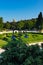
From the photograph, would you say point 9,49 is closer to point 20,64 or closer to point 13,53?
point 13,53

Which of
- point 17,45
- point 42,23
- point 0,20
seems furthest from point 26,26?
point 17,45

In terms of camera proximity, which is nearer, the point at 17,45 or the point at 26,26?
the point at 17,45

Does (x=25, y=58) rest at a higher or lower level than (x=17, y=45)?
lower

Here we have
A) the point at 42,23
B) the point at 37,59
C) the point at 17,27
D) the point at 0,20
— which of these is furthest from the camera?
the point at 17,27

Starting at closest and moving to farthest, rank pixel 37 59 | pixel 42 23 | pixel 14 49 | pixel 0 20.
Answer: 1. pixel 37 59
2. pixel 14 49
3. pixel 0 20
4. pixel 42 23

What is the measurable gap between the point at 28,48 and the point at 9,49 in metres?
0.42

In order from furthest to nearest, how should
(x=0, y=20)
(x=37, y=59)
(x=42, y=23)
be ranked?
(x=42, y=23)
(x=0, y=20)
(x=37, y=59)

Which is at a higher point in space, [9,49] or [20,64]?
[9,49]

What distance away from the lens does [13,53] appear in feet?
13.0

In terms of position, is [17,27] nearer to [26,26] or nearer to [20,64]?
[26,26]

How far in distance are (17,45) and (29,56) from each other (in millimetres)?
391

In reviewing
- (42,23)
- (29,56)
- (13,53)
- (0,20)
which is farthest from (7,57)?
(42,23)

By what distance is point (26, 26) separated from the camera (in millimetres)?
63969

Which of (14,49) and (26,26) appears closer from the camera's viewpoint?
(14,49)
